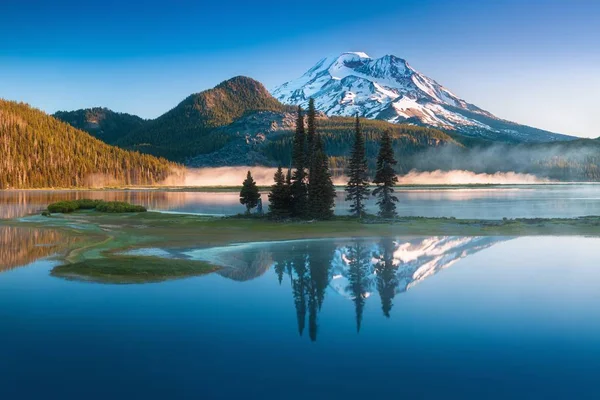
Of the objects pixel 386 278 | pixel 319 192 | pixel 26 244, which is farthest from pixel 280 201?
pixel 386 278

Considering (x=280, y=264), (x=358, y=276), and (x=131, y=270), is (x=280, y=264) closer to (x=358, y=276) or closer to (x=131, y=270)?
(x=358, y=276)

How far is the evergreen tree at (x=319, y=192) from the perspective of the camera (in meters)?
59.0

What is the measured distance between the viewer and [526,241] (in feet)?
127

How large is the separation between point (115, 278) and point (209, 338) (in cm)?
1007

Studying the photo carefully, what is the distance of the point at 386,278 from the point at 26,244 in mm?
24576

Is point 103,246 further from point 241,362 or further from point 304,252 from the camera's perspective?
point 241,362

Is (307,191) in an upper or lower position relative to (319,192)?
upper

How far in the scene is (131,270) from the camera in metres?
24.8

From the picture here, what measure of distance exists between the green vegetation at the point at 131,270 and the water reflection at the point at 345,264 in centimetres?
173

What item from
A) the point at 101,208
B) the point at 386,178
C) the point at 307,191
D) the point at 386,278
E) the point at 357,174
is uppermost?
the point at 357,174

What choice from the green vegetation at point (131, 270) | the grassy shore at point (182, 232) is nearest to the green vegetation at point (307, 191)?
the grassy shore at point (182, 232)

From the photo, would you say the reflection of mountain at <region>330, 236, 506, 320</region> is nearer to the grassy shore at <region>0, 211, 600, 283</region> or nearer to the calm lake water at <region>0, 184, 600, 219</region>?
the grassy shore at <region>0, 211, 600, 283</region>

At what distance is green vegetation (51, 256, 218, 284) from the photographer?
23703 millimetres

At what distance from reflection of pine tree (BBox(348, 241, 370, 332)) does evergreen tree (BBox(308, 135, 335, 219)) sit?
23298mm
